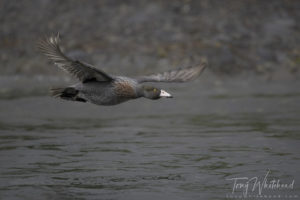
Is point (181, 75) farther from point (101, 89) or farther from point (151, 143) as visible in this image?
point (101, 89)

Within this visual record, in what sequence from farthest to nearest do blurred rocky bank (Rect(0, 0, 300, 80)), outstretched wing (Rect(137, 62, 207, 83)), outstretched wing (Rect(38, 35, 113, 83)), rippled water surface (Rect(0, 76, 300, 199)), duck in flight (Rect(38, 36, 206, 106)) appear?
blurred rocky bank (Rect(0, 0, 300, 80)) < outstretched wing (Rect(137, 62, 207, 83)) < duck in flight (Rect(38, 36, 206, 106)) < outstretched wing (Rect(38, 35, 113, 83)) < rippled water surface (Rect(0, 76, 300, 199))

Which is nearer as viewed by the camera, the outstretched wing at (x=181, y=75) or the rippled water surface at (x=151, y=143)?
the rippled water surface at (x=151, y=143)

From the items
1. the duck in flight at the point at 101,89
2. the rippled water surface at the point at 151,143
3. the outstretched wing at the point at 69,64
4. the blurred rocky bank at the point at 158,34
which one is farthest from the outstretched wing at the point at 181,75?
the blurred rocky bank at the point at 158,34

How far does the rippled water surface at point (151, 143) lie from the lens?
26.2 ft

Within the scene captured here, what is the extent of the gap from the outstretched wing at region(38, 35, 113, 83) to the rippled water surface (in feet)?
3.97

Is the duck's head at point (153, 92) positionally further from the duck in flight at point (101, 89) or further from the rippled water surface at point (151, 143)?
the rippled water surface at point (151, 143)

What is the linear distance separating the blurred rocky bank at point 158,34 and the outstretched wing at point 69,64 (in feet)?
27.4

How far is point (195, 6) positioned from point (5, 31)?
20.1ft

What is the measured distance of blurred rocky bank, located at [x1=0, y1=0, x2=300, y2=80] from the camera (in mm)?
18641

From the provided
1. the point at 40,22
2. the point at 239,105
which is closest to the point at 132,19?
the point at 40,22

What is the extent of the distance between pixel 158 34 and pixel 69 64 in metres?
10.6

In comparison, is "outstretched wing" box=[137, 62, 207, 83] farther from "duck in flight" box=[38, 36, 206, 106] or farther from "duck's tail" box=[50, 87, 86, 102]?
"duck's tail" box=[50, 87, 86, 102]

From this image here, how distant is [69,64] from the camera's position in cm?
919

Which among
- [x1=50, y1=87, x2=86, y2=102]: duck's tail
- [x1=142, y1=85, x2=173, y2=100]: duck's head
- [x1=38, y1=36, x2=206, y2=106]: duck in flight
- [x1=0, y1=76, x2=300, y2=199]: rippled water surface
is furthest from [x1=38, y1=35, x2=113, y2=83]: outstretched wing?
[x1=0, y1=76, x2=300, y2=199]: rippled water surface
